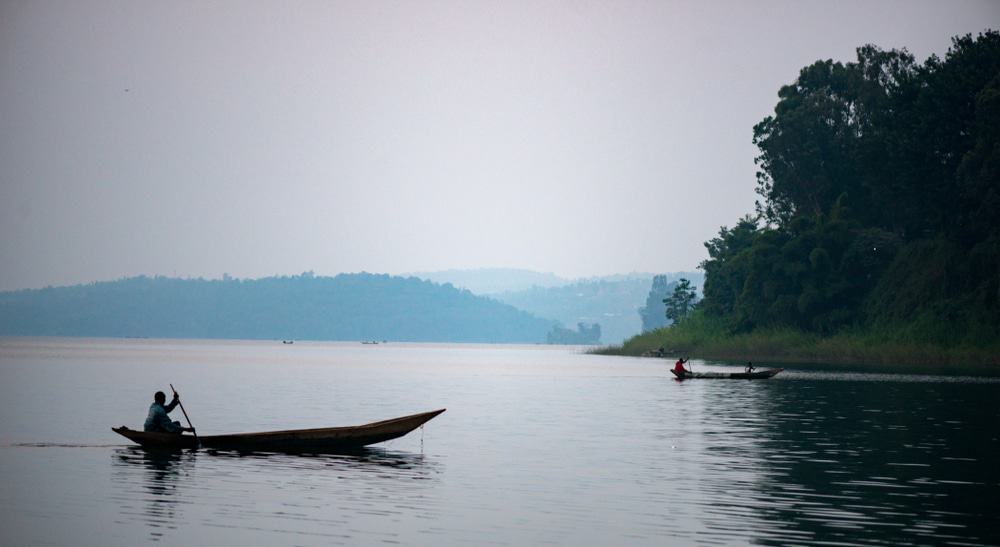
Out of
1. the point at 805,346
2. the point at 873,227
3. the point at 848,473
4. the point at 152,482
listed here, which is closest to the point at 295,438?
the point at 152,482

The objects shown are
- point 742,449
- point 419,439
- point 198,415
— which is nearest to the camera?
point 742,449

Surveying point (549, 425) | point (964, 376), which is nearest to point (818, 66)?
point (964, 376)

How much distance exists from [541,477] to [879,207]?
99339 mm

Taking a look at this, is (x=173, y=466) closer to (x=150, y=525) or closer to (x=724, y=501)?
(x=150, y=525)

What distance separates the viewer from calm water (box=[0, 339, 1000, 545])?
21.9m

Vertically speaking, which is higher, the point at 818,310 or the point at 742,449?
the point at 818,310

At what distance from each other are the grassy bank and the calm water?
3959 centimetres

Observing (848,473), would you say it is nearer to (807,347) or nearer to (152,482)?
(152,482)

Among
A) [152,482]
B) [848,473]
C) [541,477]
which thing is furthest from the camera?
[541,477]

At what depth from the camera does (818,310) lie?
115 m

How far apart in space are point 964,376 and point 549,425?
141ft

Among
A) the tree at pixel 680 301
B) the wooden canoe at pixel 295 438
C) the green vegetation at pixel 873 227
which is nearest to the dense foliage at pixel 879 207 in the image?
the green vegetation at pixel 873 227

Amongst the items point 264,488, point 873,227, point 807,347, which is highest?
point 873,227

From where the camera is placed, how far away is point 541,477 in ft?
97.3
